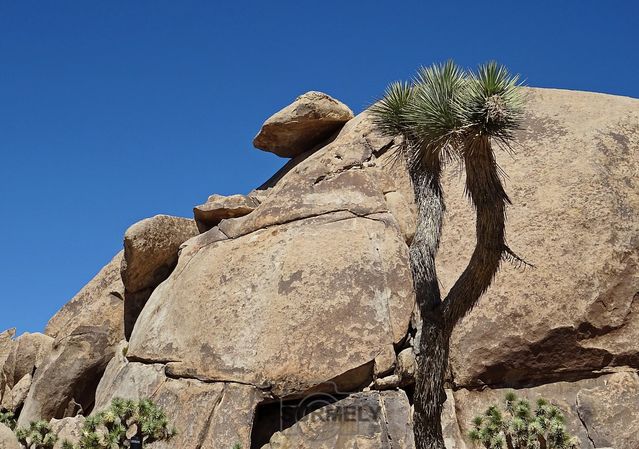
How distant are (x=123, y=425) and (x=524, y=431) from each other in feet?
23.2

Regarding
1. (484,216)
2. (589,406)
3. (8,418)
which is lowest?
(589,406)

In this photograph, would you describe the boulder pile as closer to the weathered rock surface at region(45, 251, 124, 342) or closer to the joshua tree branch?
the weathered rock surface at region(45, 251, 124, 342)

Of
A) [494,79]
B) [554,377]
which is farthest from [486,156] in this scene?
[554,377]

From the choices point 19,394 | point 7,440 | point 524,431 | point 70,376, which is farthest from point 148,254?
point 524,431

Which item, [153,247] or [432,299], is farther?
[153,247]

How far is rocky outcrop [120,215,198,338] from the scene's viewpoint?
2139 cm

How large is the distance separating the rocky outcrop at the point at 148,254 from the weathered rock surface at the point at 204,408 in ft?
13.7

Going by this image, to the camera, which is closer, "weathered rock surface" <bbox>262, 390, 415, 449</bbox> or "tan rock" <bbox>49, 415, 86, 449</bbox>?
"weathered rock surface" <bbox>262, 390, 415, 449</bbox>

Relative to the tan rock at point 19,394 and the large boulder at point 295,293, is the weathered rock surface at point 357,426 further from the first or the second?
the tan rock at point 19,394

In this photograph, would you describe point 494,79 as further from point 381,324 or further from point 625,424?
point 625,424

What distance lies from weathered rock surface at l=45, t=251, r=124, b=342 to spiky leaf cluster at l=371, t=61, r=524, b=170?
1104 centimetres

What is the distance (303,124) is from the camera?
23.2m

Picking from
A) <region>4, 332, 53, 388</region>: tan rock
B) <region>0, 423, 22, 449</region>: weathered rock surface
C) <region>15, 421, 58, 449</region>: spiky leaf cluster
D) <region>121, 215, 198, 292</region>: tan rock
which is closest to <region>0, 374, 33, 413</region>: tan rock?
<region>4, 332, 53, 388</region>: tan rock

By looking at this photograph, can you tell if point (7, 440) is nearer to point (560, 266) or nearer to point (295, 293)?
point (295, 293)
